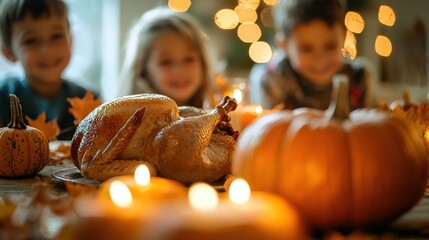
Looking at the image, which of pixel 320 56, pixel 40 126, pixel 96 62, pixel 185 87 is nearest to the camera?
pixel 40 126

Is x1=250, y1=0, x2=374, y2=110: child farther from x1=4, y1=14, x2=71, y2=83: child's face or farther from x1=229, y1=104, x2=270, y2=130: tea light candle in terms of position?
x1=229, y1=104, x2=270, y2=130: tea light candle

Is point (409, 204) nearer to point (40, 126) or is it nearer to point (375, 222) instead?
point (375, 222)

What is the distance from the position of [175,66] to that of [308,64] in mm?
708

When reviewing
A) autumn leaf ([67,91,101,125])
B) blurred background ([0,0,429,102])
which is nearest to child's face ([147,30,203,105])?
blurred background ([0,0,429,102])

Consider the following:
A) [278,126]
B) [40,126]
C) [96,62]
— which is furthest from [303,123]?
[96,62]

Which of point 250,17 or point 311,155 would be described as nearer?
point 311,155

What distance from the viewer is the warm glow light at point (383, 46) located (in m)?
5.44

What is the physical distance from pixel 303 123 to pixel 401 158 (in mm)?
134

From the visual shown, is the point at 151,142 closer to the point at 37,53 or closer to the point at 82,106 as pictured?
the point at 82,106

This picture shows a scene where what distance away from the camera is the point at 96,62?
468 cm

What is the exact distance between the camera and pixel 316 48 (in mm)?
3062

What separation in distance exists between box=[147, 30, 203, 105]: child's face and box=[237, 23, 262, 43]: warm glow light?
78.8 inches

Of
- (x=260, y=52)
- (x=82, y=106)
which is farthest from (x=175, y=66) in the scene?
(x=260, y=52)

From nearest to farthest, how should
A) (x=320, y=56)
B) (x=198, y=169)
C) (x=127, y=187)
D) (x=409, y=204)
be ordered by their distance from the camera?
1. (x=127, y=187)
2. (x=409, y=204)
3. (x=198, y=169)
4. (x=320, y=56)
